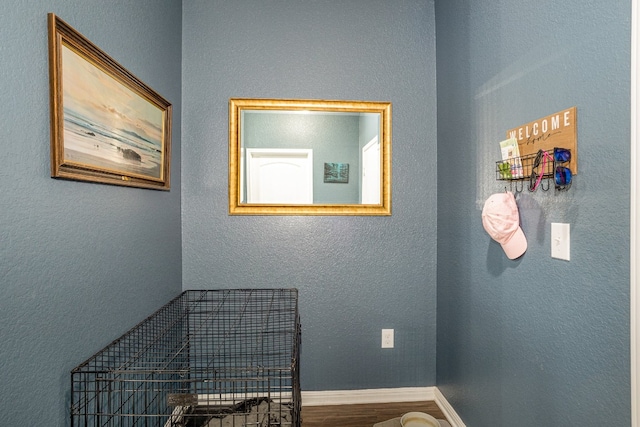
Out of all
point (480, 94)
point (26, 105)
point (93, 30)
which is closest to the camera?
point (26, 105)

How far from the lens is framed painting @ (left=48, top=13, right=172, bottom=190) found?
94 cm

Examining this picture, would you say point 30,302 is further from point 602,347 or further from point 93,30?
point 602,347

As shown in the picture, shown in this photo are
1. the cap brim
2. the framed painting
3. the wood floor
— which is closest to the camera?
the framed painting

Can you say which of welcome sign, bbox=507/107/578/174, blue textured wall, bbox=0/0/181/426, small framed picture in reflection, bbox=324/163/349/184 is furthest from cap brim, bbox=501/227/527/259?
blue textured wall, bbox=0/0/181/426

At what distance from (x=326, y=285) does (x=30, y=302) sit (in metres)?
1.38

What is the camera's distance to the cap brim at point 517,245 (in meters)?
1.17

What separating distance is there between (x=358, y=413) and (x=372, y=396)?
0.50ft

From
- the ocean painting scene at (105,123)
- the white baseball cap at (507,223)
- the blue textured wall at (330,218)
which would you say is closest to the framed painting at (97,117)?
the ocean painting scene at (105,123)

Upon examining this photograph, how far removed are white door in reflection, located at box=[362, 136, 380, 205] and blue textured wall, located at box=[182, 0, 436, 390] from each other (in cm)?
12

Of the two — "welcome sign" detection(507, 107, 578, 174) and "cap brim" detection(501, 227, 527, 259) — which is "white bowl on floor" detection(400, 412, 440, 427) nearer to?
"cap brim" detection(501, 227, 527, 259)

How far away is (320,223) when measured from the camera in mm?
1929

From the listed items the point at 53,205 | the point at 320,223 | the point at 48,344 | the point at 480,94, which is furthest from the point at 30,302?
the point at 480,94

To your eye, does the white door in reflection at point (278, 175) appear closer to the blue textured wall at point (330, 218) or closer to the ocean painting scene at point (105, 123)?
the blue textured wall at point (330, 218)

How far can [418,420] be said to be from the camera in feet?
5.48
